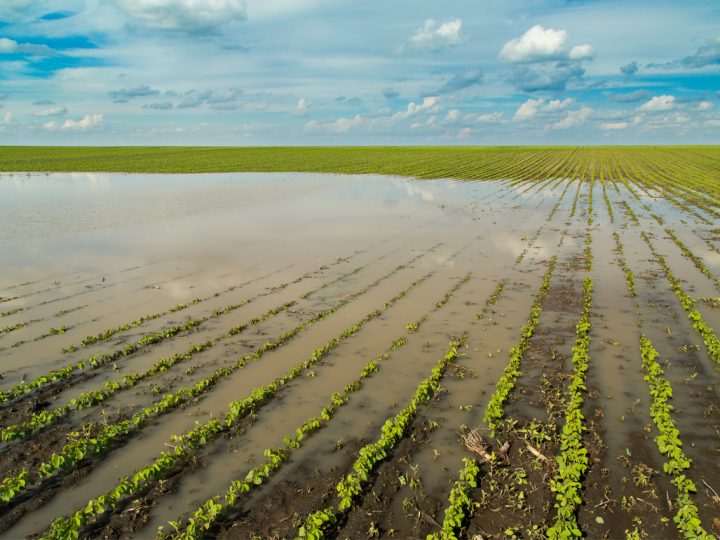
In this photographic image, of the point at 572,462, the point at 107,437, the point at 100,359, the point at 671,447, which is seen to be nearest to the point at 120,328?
the point at 100,359

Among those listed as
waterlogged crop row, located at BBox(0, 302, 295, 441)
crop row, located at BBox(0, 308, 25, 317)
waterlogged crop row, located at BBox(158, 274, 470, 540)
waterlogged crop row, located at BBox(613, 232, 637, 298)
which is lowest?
waterlogged crop row, located at BBox(158, 274, 470, 540)

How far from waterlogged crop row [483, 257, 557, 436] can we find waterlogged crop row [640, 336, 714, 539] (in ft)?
7.75

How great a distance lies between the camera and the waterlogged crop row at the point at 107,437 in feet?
21.6

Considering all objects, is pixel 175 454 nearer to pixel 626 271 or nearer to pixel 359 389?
pixel 359 389

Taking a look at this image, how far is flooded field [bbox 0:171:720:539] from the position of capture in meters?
6.23

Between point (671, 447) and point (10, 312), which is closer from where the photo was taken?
point (671, 447)

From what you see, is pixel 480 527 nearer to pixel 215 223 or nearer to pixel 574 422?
pixel 574 422

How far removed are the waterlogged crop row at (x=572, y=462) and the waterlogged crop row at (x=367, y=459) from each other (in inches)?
93.0

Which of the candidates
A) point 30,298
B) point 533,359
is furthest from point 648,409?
point 30,298

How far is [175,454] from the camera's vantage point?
7184 millimetres

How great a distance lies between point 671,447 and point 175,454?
24.4ft

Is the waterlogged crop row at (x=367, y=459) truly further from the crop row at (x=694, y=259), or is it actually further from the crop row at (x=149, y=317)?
the crop row at (x=694, y=259)

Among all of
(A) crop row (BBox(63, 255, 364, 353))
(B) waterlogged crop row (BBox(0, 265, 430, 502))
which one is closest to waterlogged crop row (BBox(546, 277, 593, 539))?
(B) waterlogged crop row (BBox(0, 265, 430, 502))

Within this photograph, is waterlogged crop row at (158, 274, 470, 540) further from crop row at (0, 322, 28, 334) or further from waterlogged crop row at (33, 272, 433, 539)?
crop row at (0, 322, 28, 334)
